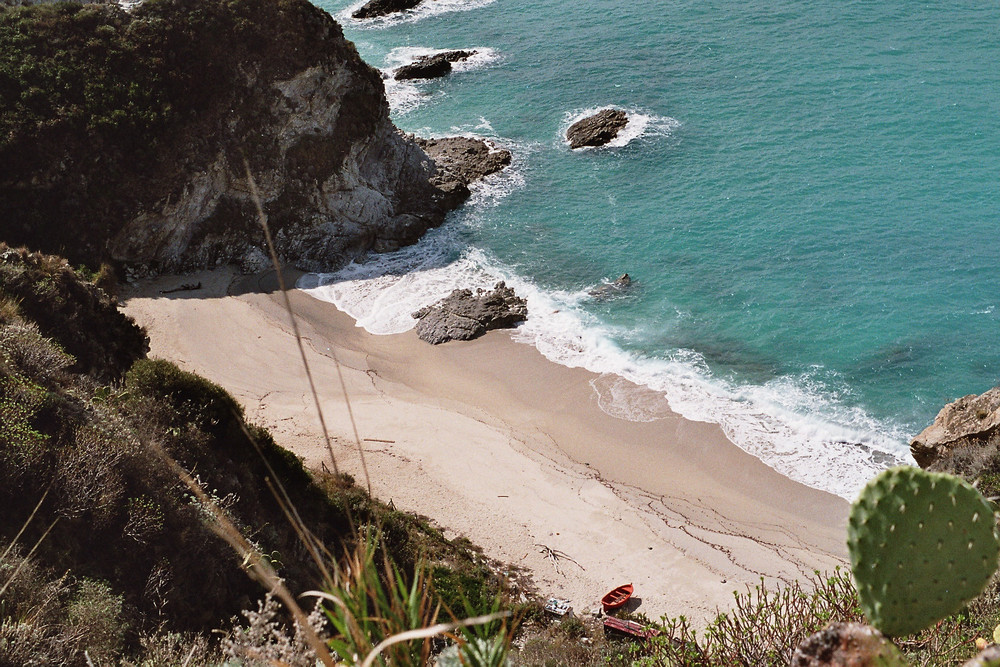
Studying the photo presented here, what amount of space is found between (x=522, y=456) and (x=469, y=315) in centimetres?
785

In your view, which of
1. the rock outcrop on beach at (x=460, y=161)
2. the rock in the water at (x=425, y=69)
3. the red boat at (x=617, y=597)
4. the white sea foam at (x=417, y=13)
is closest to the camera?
the red boat at (x=617, y=597)

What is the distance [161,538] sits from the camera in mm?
11602

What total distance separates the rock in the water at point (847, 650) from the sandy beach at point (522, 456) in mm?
12335

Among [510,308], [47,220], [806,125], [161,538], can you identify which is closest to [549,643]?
[161,538]

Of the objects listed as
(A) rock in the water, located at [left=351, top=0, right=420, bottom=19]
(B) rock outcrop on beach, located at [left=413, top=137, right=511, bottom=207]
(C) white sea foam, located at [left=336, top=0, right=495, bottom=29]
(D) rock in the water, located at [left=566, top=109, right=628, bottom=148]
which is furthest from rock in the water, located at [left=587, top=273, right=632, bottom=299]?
(A) rock in the water, located at [left=351, top=0, right=420, bottom=19]

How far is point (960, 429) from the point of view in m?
17.4

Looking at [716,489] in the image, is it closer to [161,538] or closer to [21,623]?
[161,538]

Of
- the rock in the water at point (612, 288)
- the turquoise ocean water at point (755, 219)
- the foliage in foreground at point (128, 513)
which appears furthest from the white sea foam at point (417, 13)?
the foliage in foreground at point (128, 513)

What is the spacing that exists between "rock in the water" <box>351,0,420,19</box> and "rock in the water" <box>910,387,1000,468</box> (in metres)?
53.6

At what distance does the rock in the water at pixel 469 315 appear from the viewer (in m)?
27.3

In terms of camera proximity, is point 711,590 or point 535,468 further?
point 535,468

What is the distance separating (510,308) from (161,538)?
18.0 meters

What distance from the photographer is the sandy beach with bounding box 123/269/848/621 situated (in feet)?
58.1

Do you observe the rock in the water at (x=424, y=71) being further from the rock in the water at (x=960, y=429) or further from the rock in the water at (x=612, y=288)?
the rock in the water at (x=960, y=429)
